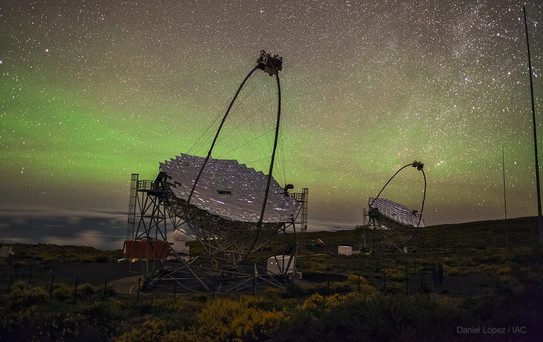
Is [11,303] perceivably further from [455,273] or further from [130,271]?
[455,273]

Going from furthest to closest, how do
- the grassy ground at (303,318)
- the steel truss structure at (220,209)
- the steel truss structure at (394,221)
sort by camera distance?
1. the steel truss structure at (394,221)
2. the steel truss structure at (220,209)
3. the grassy ground at (303,318)

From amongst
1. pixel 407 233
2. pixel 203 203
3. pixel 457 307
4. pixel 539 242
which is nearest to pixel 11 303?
pixel 203 203

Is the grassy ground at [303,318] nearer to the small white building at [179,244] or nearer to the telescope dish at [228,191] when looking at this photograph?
the telescope dish at [228,191]

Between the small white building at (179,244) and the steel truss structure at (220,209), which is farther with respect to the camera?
the small white building at (179,244)

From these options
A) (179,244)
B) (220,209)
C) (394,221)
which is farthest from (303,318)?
(394,221)

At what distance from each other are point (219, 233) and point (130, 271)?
494 inches

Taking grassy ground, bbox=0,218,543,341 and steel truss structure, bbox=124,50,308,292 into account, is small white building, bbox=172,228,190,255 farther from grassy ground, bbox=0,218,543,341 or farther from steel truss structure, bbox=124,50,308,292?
grassy ground, bbox=0,218,543,341

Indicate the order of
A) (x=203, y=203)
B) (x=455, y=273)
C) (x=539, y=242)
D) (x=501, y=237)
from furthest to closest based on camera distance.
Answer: (x=501, y=237) < (x=455, y=273) < (x=203, y=203) < (x=539, y=242)

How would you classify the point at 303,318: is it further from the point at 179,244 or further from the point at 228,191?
the point at 179,244

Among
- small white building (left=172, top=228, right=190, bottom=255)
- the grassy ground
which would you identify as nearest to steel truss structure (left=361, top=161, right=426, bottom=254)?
small white building (left=172, top=228, right=190, bottom=255)

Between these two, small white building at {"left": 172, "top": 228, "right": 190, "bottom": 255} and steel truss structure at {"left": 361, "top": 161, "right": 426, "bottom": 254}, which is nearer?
small white building at {"left": 172, "top": 228, "right": 190, "bottom": 255}

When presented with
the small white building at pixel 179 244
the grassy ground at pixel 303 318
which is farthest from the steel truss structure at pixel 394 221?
the grassy ground at pixel 303 318

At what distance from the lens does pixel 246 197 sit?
23.2 meters

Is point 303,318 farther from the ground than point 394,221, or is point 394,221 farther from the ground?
point 394,221
